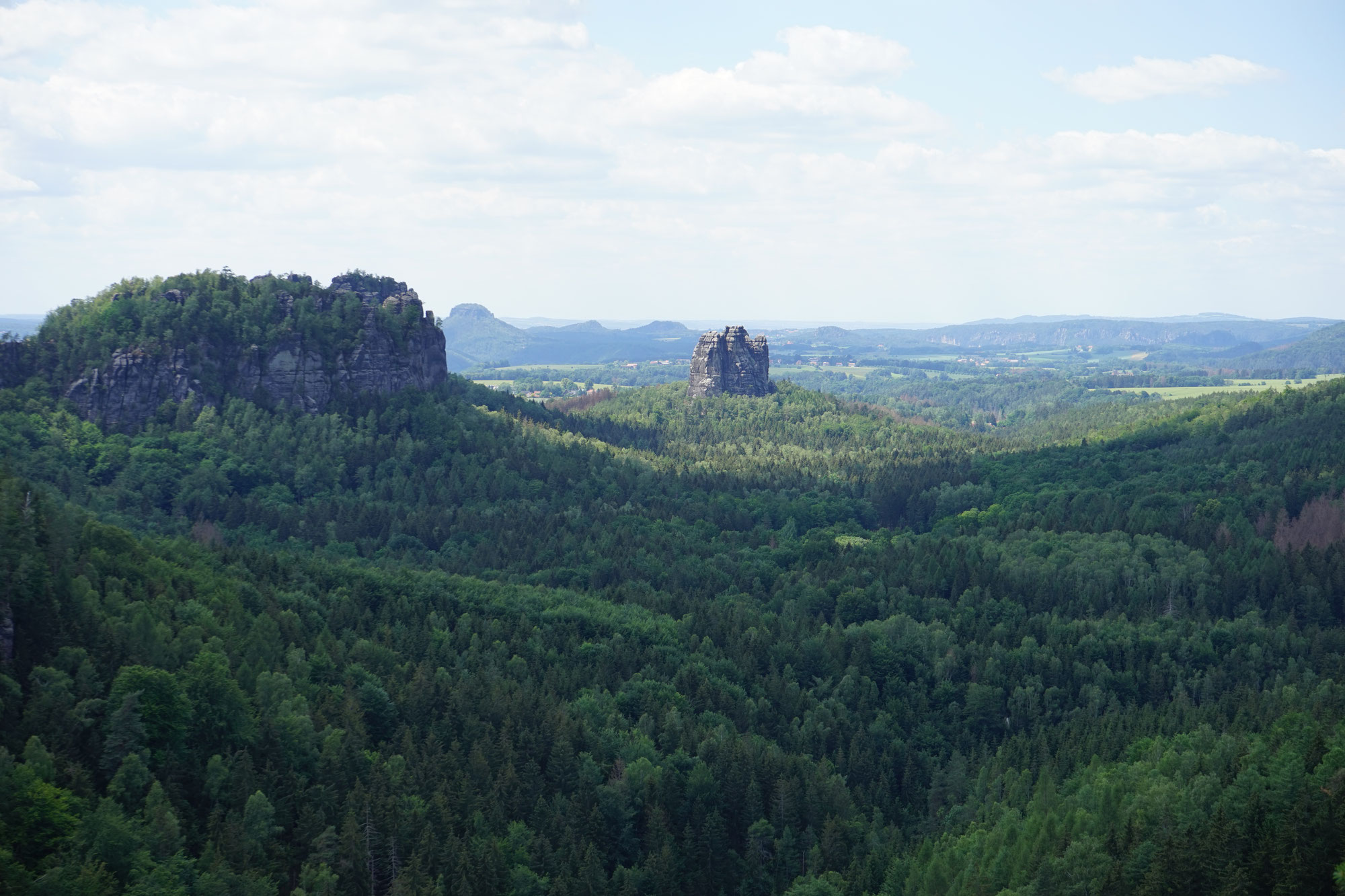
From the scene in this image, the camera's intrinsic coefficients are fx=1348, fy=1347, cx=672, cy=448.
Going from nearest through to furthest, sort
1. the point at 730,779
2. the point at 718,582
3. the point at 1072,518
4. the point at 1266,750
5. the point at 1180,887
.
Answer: the point at 1180,887 < the point at 1266,750 < the point at 730,779 < the point at 718,582 < the point at 1072,518

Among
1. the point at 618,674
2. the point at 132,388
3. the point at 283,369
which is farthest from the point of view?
the point at 283,369

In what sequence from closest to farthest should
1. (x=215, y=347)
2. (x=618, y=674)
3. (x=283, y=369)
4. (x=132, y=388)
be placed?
1. (x=618, y=674)
2. (x=132, y=388)
3. (x=215, y=347)
4. (x=283, y=369)

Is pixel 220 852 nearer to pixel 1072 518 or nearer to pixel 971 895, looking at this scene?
pixel 971 895

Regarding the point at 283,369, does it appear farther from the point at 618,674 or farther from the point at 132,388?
the point at 618,674

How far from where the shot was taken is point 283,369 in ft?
579

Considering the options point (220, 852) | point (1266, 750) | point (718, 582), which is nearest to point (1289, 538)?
point (718, 582)

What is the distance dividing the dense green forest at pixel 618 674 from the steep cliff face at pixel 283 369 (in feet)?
10.6

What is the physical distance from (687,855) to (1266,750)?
113 ft

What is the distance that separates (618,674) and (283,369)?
9048 centimetres

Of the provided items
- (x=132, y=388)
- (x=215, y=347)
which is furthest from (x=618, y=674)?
(x=215, y=347)


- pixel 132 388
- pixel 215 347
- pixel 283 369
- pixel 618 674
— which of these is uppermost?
pixel 215 347

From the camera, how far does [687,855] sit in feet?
270

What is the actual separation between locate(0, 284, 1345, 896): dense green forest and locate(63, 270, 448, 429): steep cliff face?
3231 millimetres

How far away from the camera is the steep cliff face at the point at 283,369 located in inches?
6452
